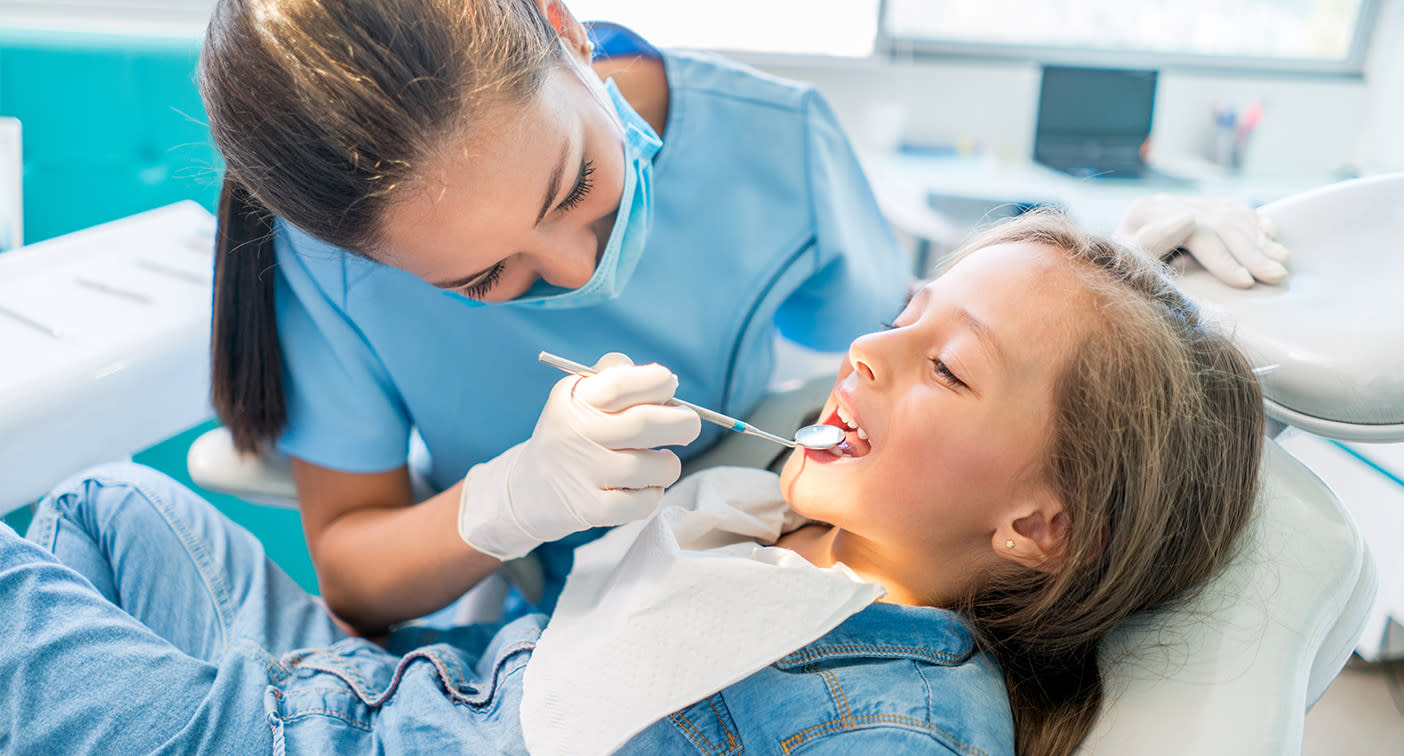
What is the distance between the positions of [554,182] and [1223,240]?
83 centimetres

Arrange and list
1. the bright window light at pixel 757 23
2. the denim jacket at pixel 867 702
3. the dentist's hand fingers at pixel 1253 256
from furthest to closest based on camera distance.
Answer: the bright window light at pixel 757 23 → the dentist's hand fingers at pixel 1253 256 → the denim jacket at pixel 867 702

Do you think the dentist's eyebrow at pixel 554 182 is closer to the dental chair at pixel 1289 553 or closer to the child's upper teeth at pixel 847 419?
the child's upper teeth at pixel 847 419

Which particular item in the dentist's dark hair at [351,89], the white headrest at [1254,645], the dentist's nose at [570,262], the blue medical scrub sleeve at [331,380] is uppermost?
the dentist's dark hair at [351,89]

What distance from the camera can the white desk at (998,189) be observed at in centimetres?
232

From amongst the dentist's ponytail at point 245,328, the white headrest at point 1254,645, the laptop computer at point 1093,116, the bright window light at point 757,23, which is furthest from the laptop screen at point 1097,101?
the dentist's ponytail at point 245,328

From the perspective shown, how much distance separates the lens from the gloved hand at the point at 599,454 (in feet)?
2.98

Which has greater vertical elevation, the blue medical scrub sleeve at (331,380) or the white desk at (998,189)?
the blue medical scrub sleeve at (331,380)

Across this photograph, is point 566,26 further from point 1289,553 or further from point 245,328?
point 1289,553

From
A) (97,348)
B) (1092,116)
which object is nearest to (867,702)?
(97,348)

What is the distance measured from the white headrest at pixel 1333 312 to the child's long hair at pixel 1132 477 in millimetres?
61

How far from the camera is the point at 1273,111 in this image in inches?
119

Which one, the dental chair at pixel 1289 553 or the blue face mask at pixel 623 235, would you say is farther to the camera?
the blue face mask at pixel 623 235

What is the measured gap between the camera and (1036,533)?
3.26 feet

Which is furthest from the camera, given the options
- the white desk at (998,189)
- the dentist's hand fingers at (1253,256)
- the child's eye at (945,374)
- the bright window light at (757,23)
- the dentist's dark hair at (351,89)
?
the bright window light at (757,23)
